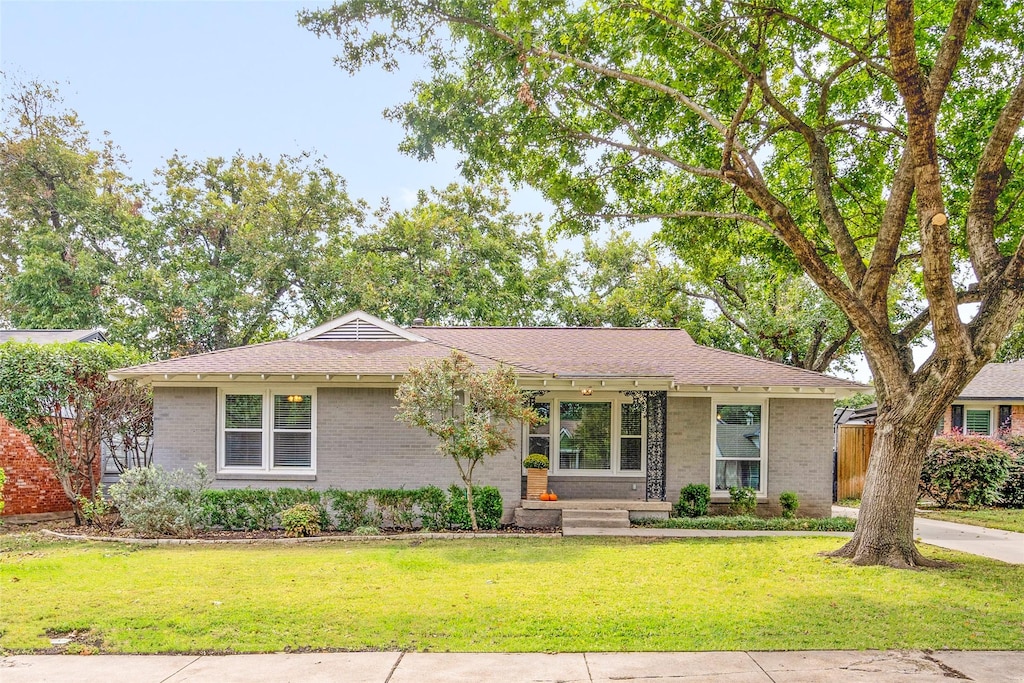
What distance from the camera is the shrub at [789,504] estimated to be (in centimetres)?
1338

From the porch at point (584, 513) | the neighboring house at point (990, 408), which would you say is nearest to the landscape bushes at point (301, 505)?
the porch at point (584, 513)

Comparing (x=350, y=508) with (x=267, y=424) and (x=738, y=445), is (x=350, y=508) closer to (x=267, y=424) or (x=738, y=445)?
(x=267, y=424)

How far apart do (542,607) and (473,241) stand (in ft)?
61.8

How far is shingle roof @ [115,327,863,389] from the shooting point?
40.8 feet

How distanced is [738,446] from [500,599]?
8.24 metres

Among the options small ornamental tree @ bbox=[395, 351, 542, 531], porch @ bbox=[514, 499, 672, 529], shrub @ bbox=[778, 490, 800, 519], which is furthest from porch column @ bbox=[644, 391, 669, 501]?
small ornamental tree @ bbox=[395, 351, 542, 531]

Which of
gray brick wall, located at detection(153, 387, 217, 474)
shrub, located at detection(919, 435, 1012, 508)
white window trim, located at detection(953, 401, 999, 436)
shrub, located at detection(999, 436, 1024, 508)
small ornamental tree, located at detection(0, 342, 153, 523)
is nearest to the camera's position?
small ornamental tree, located at detection(0, 342, 153, 523)

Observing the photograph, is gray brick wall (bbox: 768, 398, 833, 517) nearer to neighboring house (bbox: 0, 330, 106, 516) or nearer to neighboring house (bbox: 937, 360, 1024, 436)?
neighboring house (bbox: 937, 360, 1024, 436)

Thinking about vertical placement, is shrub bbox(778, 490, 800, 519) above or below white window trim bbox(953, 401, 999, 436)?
below

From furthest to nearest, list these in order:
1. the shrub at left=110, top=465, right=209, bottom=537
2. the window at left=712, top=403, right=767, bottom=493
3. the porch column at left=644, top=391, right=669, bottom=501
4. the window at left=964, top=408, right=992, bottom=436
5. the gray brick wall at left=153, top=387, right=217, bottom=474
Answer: the window at left=964, top=408, right=992, bottom=436
the window at left=712, top=403, right=767, bottom=493
the porch column at left=644, top=391, right=669, bottom=501
the gray brick wall at left=153, top=387, right=217, bottom=474
the shrub at left=110, top=465, right=209, bottom=537

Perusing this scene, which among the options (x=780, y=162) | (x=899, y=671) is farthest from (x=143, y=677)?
(x=780, y=162)

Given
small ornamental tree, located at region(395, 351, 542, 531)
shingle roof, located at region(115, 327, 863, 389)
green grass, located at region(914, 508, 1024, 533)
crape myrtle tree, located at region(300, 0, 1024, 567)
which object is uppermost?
crape myrtle tree, located at region(300, 0, 1024, 567)

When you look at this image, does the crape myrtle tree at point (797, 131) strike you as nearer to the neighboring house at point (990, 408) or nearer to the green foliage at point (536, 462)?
the green foliage at point (536, 462)

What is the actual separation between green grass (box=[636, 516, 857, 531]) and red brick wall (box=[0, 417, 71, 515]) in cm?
1200
